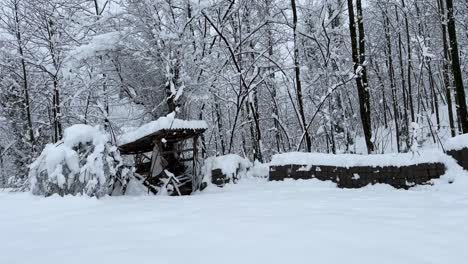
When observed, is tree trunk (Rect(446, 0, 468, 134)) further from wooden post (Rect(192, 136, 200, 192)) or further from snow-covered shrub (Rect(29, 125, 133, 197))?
snow-covered shrub (Rect(29, 125, 133, 197))

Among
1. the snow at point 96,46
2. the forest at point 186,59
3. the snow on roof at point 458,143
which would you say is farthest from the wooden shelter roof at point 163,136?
the snow on roof at point 458,143

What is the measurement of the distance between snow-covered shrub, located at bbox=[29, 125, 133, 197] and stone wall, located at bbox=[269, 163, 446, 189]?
3715 mm

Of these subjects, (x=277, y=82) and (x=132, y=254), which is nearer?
(x=132, y=254)

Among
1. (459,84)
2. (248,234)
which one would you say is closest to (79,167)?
(248,234)

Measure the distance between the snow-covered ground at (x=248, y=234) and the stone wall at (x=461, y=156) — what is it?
1942 millimetres

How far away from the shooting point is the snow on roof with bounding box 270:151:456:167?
7.24m

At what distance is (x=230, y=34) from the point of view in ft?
48.4

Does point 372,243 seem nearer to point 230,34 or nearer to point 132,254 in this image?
point 132,254

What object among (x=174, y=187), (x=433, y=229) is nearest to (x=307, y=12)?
(x=174, y=187)

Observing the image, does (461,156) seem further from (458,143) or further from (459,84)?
(459,84)

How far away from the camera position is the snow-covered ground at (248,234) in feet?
8.43

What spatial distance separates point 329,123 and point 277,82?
10.1 ft

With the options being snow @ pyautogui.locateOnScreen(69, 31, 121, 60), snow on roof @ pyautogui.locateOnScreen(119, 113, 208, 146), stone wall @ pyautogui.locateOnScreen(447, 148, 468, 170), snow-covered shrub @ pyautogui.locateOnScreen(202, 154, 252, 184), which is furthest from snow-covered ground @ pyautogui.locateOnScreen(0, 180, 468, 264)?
snow @ pyautogui.locateOnScreen(69, 31, 121, 60)

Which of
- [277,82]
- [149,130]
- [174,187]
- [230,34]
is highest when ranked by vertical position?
[230,34]
